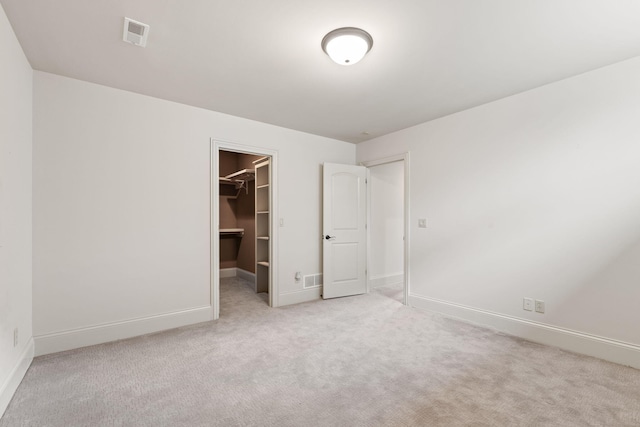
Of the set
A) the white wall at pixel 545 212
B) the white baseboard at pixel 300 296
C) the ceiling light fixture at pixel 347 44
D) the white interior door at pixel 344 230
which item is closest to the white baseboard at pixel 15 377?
the white baseboard at pixel 300 296

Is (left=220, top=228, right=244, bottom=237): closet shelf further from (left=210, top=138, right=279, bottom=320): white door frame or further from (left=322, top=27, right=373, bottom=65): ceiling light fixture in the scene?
(left=322, top=27, right=373, bottom=65): ceiling light fixture

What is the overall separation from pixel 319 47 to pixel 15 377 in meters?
3.17

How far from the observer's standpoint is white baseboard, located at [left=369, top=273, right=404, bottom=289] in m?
5.04

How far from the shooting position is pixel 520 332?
9.79 ft

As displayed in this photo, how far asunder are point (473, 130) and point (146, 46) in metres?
3.33

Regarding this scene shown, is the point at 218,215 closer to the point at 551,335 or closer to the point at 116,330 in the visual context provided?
the point at 116,330

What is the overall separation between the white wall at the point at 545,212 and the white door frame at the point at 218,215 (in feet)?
6.59

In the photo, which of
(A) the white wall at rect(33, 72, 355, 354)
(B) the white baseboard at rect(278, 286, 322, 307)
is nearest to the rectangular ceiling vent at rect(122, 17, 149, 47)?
(A) the white wall at rect(33, 72, 355, 354)

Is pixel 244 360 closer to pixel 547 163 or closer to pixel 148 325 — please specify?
pixel 148 325

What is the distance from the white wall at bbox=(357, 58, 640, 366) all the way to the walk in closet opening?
2514 millimetres

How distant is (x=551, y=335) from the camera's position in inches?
110

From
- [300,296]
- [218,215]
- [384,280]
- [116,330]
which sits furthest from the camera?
[384,280]

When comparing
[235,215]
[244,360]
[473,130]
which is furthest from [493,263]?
[235,215]

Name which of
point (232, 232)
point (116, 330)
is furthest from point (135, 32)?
point (232, 232)
